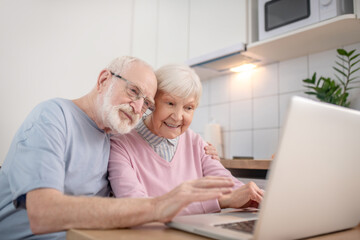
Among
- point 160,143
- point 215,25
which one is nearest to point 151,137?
point 160,143

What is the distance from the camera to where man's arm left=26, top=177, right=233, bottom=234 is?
0.63 m

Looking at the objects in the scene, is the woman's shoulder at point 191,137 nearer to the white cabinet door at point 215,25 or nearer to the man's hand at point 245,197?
the man's hand at point 245,197

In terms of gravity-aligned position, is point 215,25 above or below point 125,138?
above

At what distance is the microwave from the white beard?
1196 millimetres

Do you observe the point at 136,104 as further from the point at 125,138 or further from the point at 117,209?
the point at 117,209

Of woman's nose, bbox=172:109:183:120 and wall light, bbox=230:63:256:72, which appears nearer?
woman's nose, bbox=172:109:183:120

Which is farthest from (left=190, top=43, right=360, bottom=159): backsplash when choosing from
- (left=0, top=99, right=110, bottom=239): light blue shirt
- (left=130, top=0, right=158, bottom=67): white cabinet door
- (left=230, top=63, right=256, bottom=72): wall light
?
(left=0, top=99, right=110, bottom=239): light blue shirt

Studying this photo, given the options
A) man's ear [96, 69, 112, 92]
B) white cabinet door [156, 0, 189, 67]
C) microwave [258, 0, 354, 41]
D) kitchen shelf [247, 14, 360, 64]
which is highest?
white cabinet door [156, 0, 189, 67]

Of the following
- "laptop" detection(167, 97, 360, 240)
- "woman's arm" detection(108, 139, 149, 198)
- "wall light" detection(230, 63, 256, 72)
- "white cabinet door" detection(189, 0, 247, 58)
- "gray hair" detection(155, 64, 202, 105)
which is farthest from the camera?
"wall light" detection(230, 63, 256, 72)

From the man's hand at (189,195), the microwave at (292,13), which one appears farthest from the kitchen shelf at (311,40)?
the man's hand at (189,195)

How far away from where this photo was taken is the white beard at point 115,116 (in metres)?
1.01

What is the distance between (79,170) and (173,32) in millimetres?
1991

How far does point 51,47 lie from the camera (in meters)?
2.23

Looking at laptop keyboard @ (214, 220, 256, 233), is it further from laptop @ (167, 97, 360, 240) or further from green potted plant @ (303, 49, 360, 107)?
green potted plant @ (303, 49, 360, 107)
